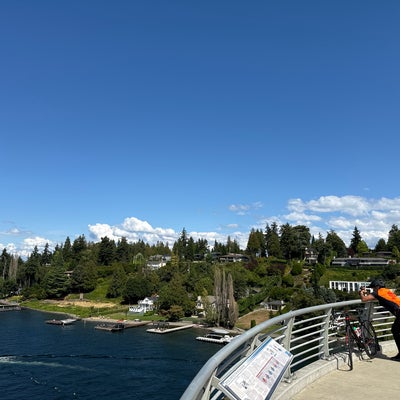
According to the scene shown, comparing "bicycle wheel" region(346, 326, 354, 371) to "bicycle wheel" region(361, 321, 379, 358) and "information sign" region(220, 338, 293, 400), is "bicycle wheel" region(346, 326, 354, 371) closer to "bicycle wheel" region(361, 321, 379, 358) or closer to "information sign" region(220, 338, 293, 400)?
"bicycle wheel" region(361, 321, 379, 358)

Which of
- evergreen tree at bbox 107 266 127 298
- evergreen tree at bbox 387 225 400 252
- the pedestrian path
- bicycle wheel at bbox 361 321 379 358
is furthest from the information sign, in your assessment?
evergreen tree at bbox 387 225 400 252

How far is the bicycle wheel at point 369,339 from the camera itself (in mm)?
7363

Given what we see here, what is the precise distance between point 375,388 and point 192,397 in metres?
4.56

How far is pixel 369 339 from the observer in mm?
7566

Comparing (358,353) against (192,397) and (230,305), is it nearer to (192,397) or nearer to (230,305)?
(192,397)

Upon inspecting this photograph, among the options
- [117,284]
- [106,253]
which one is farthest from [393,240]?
[106,253]

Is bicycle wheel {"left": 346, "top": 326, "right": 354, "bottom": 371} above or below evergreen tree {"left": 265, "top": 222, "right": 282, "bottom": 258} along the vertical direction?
below

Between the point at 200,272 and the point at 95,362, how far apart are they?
58.4 meters

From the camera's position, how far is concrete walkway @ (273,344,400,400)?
527cm

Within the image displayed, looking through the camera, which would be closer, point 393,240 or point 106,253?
point 393,240

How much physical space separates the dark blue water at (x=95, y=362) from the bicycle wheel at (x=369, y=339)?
30.0 metres

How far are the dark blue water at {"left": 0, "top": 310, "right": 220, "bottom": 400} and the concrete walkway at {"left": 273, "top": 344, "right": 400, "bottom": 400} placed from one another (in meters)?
30.5

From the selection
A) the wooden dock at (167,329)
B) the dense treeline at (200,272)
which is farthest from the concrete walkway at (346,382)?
the wooden dock at (167,329)

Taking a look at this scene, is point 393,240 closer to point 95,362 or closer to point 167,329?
point 167,329
